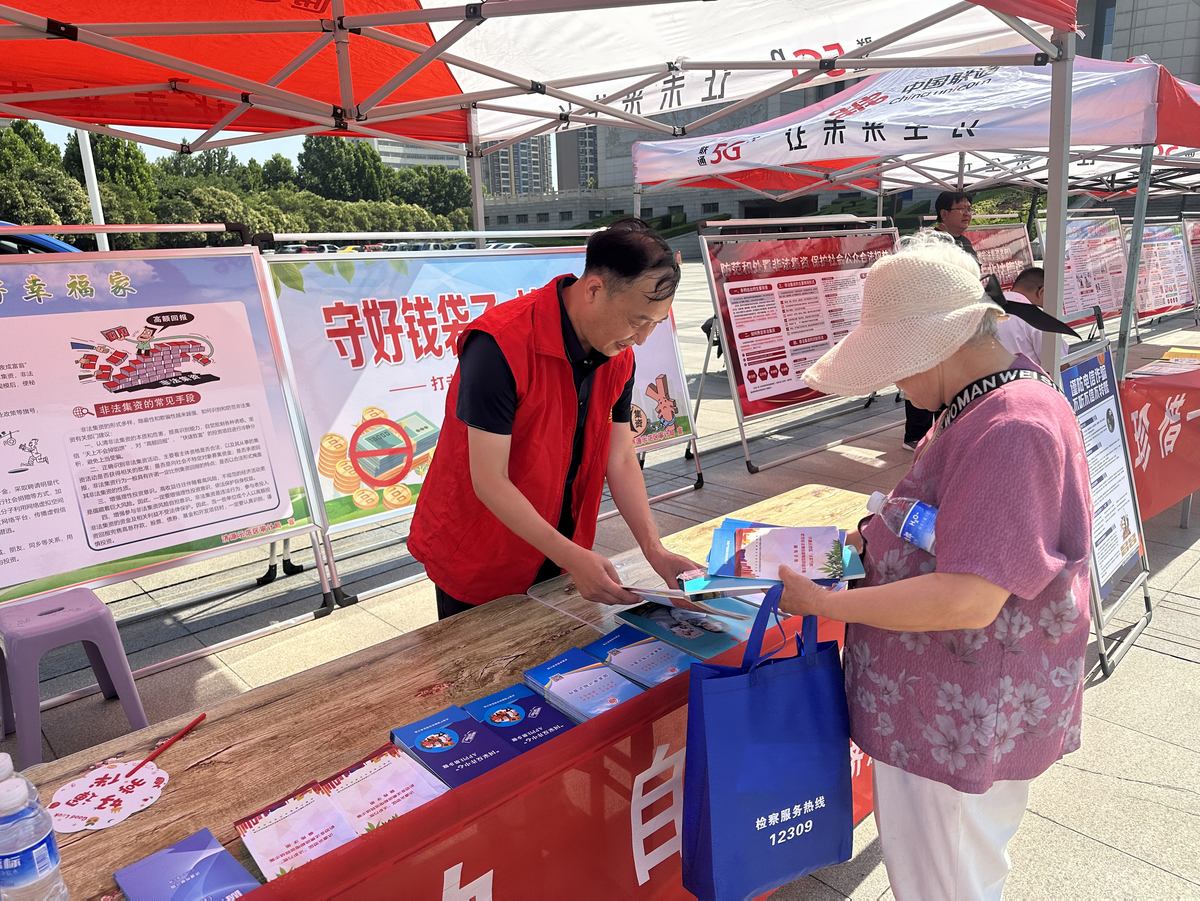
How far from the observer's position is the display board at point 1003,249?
8352 millimetres

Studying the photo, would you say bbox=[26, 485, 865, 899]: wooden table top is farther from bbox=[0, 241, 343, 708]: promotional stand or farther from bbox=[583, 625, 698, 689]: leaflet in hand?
Answer: bbox=[0, 241, 343, 708]: promotional stand

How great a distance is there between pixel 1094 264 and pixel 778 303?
552cm

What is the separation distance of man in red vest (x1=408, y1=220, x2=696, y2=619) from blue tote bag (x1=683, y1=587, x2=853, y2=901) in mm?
512

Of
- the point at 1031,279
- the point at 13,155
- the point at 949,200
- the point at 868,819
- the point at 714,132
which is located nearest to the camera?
the point at 868,819

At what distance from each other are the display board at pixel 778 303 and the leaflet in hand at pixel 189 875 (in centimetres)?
483

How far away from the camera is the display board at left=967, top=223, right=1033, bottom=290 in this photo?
8352 mm

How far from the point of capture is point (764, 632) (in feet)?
4.29

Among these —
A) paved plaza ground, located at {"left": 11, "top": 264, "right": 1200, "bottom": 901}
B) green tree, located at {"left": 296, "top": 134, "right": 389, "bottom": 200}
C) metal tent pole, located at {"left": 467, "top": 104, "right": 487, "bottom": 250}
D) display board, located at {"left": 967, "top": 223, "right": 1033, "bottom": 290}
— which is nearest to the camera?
paved plaza ground, located at {"left": 11, "top": 264, "right": 1200, "bottom": 901}

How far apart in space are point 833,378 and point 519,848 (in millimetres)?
1007

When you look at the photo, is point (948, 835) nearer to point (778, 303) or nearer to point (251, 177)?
point (778, 303)

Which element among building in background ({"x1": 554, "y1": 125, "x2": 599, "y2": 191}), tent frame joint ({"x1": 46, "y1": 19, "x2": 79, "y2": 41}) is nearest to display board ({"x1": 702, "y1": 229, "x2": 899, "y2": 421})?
tent frame joint ({"x1": 46, "y1": 19, "x2": 79, "y2": 41})

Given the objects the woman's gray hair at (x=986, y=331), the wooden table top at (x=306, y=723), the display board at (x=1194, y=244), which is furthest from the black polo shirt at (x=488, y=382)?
the display board at (x=1194, y=244)

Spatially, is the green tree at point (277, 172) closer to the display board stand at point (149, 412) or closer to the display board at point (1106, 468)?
the display board stand at point (149, 412)

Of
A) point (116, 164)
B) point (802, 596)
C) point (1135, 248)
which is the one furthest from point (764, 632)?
point (116, 164)
